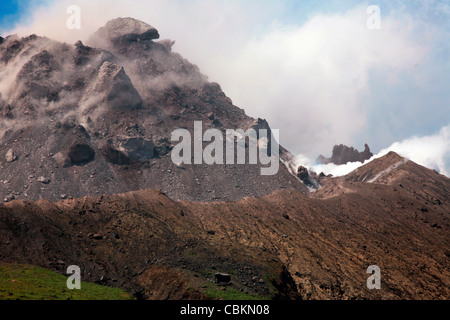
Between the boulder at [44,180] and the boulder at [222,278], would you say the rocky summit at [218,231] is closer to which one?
the boulder at [222,278]

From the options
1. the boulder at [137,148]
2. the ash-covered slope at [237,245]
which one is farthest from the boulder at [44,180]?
the ash-covered slope at [237,245]

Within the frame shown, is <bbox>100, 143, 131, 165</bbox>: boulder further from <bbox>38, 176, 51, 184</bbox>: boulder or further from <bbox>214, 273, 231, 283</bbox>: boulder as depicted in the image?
<bbox>214, 273, 231, 283</bbox>: boulder

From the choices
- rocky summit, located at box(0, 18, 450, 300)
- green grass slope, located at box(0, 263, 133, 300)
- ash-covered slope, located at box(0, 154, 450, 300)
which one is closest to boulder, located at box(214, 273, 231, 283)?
rocky summit, located at box(0, 18, 450, 300)

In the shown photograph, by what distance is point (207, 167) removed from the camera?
187 metres

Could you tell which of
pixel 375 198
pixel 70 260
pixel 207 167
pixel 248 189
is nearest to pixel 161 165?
pixel 207 167

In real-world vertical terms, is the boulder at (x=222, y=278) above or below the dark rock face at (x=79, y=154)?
below

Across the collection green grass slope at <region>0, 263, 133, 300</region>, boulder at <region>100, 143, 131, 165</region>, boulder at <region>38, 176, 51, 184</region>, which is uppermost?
boulder at <region>100, 143, 131, 165</region>

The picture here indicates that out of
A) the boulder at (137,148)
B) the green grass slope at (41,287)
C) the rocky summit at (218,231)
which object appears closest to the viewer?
the green grass slope at (41,287)

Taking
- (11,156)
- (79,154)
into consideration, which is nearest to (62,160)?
(79,154)

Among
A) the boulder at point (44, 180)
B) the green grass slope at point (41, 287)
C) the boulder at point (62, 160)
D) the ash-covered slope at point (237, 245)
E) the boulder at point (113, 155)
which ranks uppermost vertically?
the boulder at point (113, 155)

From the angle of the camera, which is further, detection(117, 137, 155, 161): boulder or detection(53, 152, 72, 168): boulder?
detection(117, 137, 155, 161): boulder

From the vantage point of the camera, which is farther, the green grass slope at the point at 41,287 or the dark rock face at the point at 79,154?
the dark rock face at the point at 79,154

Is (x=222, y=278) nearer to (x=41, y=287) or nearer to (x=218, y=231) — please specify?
(x=41, y=287)

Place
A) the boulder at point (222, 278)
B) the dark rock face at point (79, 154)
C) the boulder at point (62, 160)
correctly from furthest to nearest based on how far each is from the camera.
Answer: the dark rock face at point (79, 154) → the boulder at point (62, 160) → the boulder at point (222, 278)
